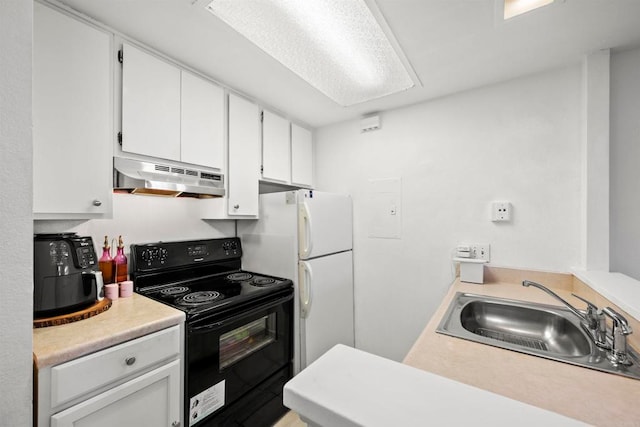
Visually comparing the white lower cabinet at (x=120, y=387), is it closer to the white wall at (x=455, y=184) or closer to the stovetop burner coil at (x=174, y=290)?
the stovetop burner coil at (x=174, y=290)

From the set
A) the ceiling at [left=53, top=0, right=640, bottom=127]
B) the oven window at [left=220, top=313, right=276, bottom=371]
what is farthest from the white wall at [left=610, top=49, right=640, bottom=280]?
the oven window at [left=220, top=313, right=276, bottom=371]

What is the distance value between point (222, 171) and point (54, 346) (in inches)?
48.2

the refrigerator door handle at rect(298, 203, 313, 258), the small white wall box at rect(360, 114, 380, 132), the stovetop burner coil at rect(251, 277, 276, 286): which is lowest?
the stovetop burner coil at rect(251, 277, 276, 286)

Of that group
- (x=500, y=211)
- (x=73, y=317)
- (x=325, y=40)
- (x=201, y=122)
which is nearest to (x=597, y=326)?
(x=500, y=211)

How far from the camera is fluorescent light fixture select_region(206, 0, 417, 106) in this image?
1175 millimetres

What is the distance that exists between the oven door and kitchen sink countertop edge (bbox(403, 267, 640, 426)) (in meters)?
1.02

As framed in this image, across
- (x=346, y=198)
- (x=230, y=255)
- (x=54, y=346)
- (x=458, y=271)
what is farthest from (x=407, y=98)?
(x=54, y=346)

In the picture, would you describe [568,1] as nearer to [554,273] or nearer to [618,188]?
[618,188]

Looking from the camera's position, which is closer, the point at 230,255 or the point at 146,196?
the point at 146,196

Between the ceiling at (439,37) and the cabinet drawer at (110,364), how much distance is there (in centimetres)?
146

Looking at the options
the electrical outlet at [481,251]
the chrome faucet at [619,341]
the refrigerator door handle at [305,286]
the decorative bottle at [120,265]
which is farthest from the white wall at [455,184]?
the decorative bottle at [120,265]

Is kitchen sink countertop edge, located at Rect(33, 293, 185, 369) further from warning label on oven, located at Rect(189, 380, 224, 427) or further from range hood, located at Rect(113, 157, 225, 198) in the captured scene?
range hood, located at Rect(113, 157, 225, 198)

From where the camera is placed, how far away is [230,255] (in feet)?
7.22

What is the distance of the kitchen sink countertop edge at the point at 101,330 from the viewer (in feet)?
2.92
